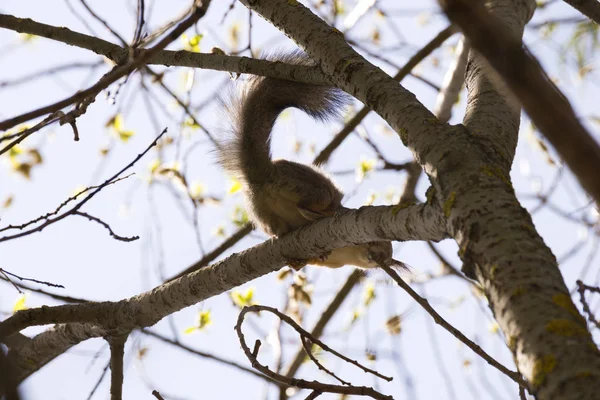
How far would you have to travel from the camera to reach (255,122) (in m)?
2.86

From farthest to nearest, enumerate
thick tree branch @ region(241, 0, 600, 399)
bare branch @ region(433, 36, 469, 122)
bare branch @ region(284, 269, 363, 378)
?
bare branch @ region(433, 36, 469, 122)
bare branch @ region(284, 269, 363, 378)
thick tree branch @ region(241, 0, 600, 399)

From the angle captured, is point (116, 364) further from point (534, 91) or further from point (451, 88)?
point (451, 88)

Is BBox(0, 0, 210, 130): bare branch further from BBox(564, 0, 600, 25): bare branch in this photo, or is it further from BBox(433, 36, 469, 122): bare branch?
BBox(433, 36, 469, 122): bare branch

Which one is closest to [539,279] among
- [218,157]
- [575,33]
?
[218,157]

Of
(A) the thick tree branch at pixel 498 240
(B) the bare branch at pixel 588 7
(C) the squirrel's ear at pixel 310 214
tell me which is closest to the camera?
(A) the thick tree branch at pixel 498 240

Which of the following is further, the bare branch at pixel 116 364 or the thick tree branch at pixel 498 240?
the bare branch at pixel 116 364

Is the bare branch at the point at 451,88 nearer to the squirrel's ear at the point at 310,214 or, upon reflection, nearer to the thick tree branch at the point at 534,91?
the squirrel's ear at the point at 310,214

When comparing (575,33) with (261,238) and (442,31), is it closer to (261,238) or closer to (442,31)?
(442,31)

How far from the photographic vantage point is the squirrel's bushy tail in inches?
111

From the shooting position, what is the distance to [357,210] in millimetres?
1807

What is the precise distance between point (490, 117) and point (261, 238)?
80.0 inches

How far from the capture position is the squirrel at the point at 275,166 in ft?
8.90

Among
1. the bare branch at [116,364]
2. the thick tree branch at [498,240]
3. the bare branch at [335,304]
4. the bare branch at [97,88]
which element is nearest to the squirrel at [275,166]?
the bare branch at [335,304]

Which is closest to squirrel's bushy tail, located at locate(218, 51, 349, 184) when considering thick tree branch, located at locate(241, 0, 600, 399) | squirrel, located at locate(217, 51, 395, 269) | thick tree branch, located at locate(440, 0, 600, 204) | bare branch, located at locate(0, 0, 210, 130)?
squirrel, located at locate(217, 51, 395, 269)
